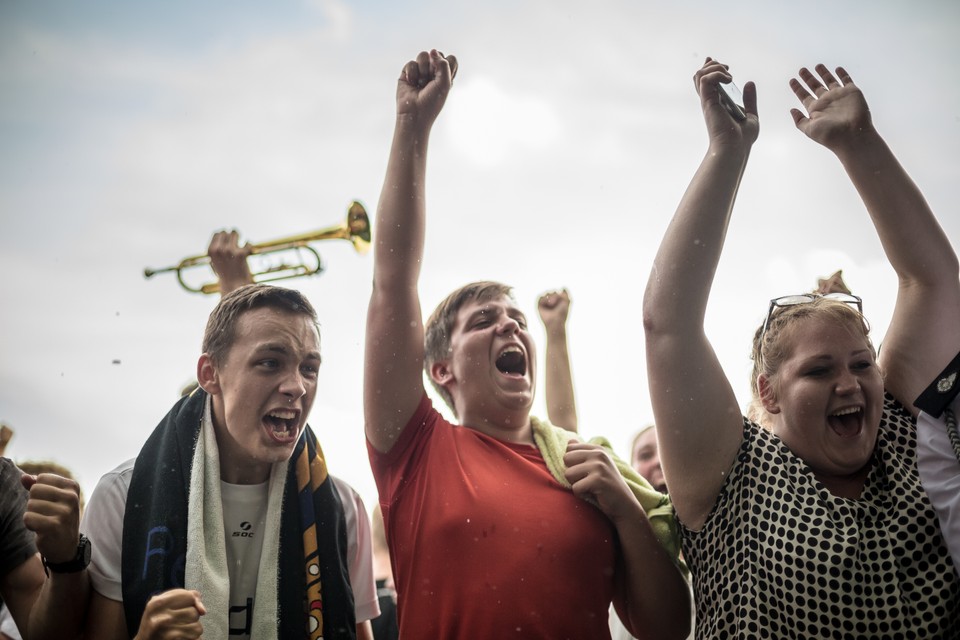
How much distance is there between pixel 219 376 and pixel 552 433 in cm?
142

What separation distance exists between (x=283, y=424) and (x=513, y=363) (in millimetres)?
997

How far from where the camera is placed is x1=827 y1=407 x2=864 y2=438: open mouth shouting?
285 cm

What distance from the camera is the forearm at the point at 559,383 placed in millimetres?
4160

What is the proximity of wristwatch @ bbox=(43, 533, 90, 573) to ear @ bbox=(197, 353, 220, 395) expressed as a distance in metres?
0.88

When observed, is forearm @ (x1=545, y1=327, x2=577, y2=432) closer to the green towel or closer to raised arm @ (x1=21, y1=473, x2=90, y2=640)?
the green towel

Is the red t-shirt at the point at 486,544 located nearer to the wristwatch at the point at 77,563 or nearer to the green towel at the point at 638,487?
the green towel at the point at 638,487

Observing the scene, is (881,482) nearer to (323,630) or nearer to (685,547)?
(685,547)

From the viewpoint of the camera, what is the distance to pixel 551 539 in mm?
2908

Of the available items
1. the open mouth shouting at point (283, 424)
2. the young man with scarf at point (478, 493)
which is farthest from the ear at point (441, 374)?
the open mouth shouting at point (283, 424)

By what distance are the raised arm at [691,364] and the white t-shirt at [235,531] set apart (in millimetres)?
1471

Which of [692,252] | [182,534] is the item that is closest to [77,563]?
[182,534]

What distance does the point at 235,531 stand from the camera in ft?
10.8

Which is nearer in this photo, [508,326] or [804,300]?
[804,300]

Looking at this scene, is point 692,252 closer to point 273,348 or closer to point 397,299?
point 397,299
